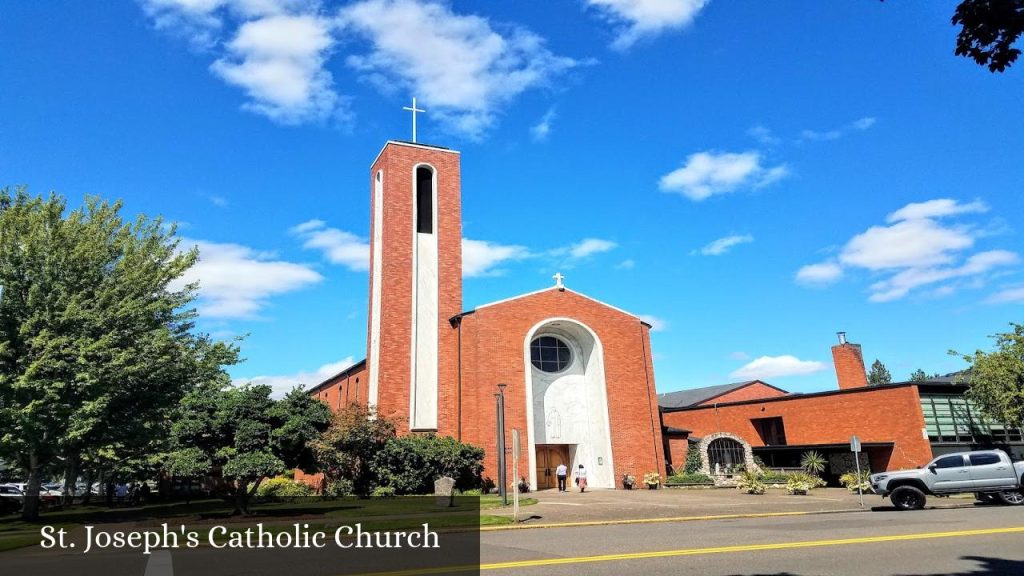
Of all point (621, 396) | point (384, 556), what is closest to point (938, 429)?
point (621, 396)

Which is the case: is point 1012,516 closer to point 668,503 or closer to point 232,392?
point 668,503

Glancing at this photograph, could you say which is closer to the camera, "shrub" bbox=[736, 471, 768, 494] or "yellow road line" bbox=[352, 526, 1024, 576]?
"yellow road line" bbox=[352, 526, 1024, 576]

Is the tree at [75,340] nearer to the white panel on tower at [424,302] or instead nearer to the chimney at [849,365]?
the white panel on tower at [424,302]

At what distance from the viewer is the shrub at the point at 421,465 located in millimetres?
27859

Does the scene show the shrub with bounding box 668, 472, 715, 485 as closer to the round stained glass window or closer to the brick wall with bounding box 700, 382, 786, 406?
the round stained glass window

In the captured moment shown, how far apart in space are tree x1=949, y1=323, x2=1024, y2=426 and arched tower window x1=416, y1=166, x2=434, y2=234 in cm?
2751

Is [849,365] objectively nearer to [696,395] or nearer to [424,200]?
[696,395]

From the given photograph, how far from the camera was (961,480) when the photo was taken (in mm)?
19266

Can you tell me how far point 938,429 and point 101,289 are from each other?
37.3 meters

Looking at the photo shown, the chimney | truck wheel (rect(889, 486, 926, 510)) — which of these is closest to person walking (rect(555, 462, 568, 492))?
truck wheel (rect(889, 486, 926, 510))

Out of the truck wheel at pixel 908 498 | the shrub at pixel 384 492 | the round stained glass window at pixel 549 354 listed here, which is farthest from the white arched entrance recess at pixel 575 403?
the truck wheel at pixel 908 498

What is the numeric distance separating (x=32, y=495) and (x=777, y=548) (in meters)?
23.1

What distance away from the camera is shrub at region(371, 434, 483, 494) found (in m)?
27.9

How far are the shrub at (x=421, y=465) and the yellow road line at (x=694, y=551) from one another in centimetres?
1885
